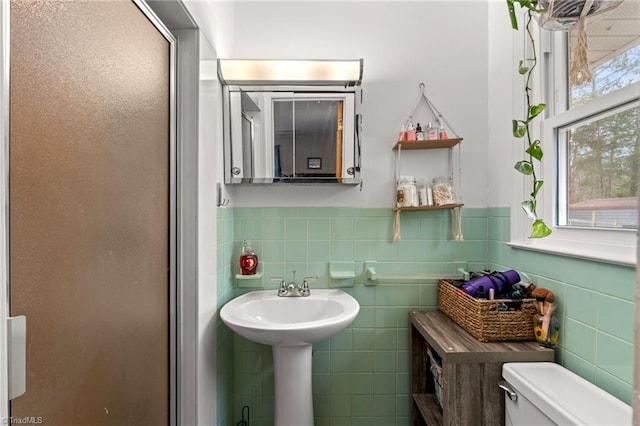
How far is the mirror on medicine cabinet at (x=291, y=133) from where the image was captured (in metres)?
1.60

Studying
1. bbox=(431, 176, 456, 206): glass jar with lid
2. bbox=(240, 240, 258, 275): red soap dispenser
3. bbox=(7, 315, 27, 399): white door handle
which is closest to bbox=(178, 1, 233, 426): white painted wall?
bbox=(240, 240, 258, 275): red soap dispenser

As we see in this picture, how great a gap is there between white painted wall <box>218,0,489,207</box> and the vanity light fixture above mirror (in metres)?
0.22

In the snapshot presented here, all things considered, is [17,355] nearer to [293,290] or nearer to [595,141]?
[293,290]

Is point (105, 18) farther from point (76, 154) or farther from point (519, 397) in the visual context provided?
A: point (519, 397)

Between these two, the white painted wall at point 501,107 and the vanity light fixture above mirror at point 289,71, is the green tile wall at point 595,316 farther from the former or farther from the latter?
the vanity light fixture above mirror at point 289,71

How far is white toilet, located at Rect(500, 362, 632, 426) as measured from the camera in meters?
0.86

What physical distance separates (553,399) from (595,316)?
0.34m

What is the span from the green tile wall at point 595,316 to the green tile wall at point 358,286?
51cm

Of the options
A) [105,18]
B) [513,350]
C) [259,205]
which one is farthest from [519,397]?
[105,18]

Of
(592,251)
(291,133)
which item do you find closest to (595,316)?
(592,251)

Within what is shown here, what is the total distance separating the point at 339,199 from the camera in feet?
5.70

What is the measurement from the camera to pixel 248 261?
5.40 ft

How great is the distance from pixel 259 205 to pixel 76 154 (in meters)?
1.01

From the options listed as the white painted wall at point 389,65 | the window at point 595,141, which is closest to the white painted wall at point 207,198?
the white painted wall at point 389,65
